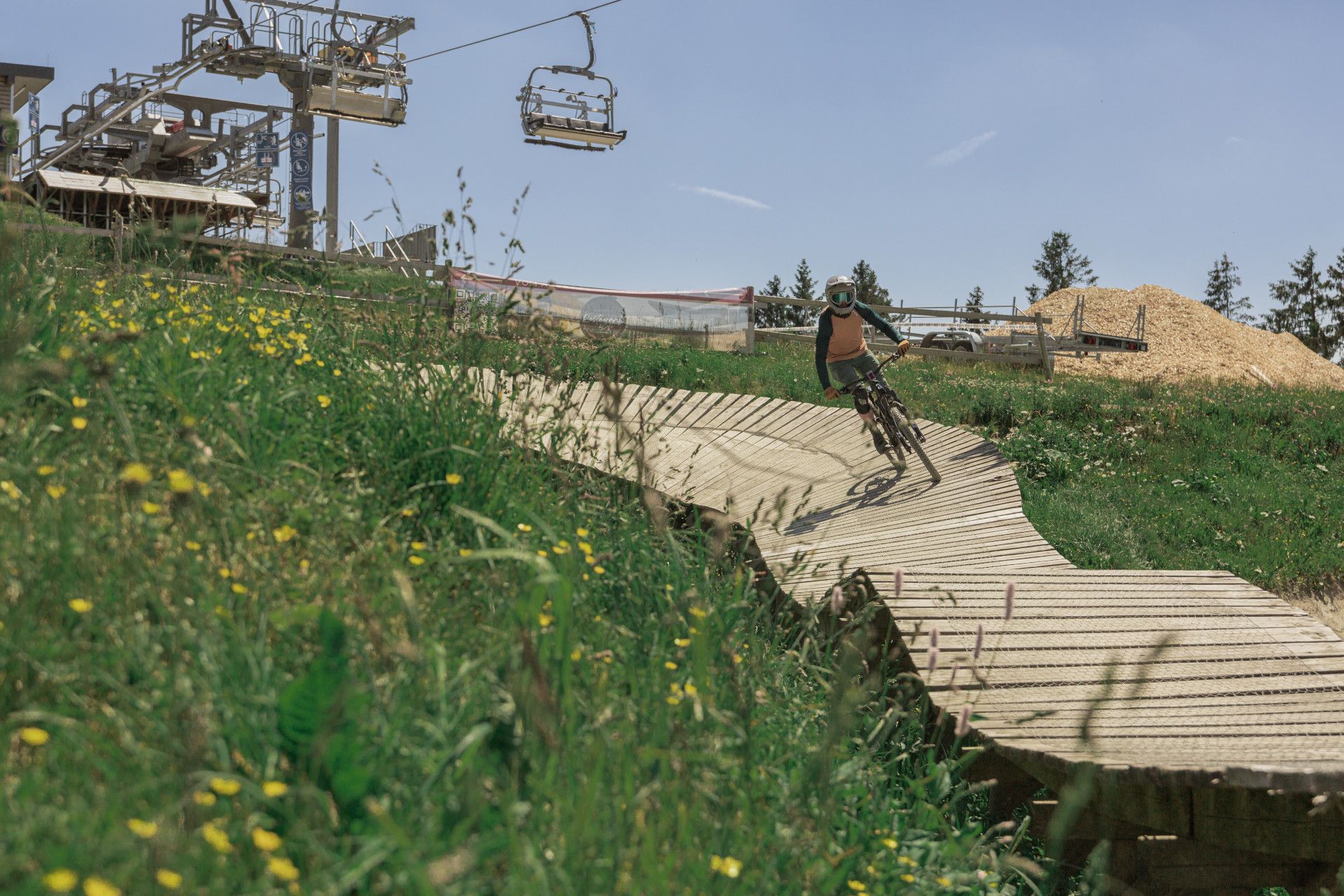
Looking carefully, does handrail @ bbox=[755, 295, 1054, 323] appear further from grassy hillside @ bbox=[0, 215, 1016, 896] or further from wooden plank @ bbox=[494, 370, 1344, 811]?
grassy hillside @ bbox=[0, 215, 1016, 896]

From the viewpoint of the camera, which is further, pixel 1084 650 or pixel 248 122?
pixel 248 122

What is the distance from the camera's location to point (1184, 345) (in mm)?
37219

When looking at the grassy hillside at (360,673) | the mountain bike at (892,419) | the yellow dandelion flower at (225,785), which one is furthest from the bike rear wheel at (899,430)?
the yellow dandelion flower at (225,785)

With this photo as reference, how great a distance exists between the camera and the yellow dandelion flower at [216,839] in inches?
66.6

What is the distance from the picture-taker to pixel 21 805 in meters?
A: 1.85

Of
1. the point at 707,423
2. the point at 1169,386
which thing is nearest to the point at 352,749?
the point at 707,423

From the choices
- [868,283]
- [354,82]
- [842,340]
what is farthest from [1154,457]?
[868,283]

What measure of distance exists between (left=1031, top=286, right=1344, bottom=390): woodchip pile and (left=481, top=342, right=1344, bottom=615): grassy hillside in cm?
1501

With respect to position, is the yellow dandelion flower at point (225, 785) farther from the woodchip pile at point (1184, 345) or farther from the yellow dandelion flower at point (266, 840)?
the woodchip pile at point (1184, 345)

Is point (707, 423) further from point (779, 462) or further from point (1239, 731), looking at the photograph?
point (1239, 731)

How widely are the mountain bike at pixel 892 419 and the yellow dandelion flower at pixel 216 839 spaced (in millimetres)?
7841

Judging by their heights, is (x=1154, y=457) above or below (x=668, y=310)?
below

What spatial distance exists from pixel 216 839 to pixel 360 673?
68 centimetres

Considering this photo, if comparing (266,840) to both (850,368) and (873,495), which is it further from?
(850,368)
